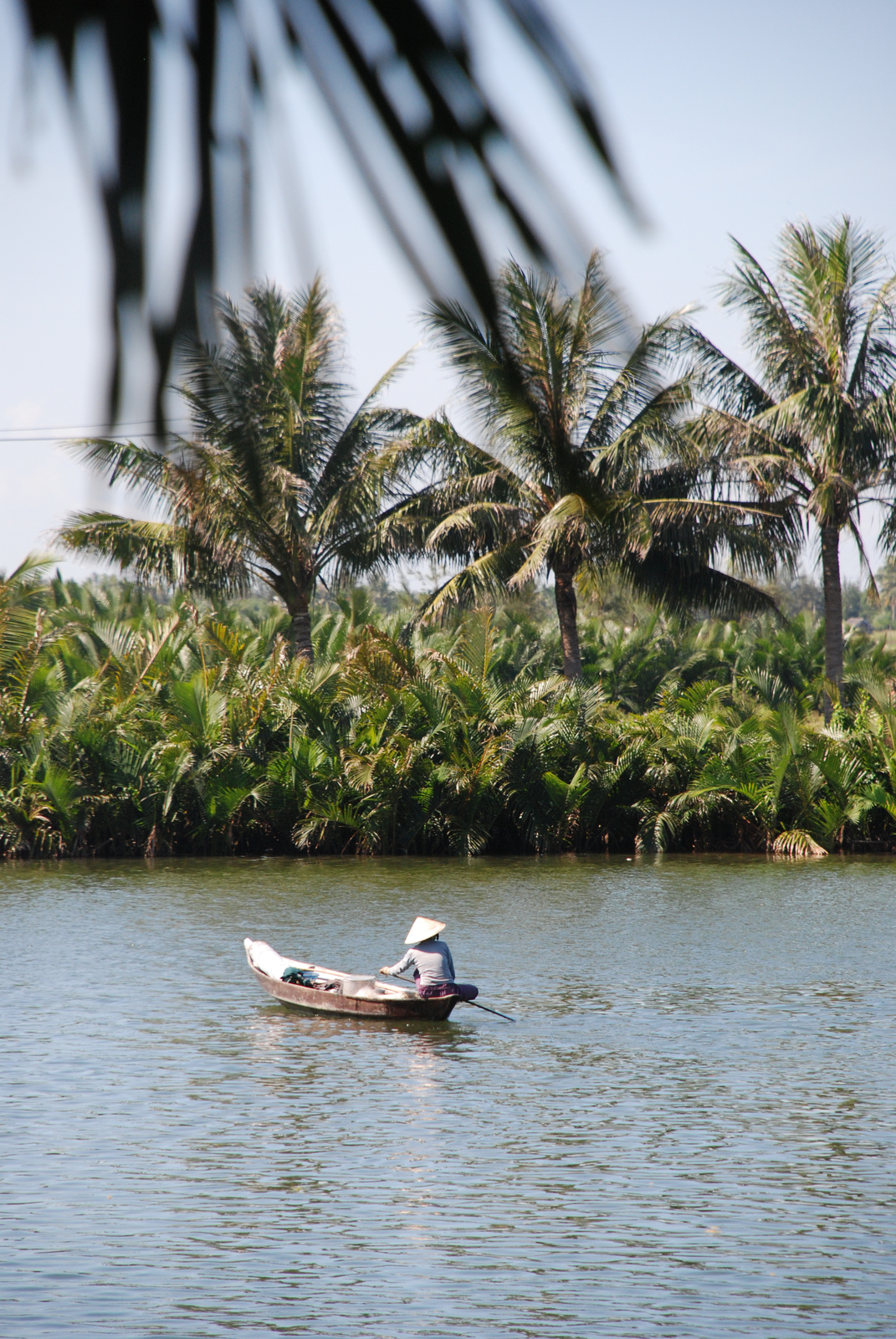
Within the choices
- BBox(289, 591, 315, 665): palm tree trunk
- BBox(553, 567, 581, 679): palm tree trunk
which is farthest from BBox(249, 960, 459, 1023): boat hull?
BBox(553, 567, 581, 679): palm tree trunk

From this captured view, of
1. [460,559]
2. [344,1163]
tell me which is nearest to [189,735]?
[460,559]

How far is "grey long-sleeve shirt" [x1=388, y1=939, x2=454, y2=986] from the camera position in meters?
11.4

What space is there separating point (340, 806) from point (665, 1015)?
34.7 feet

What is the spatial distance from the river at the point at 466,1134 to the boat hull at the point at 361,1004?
0.13 metres

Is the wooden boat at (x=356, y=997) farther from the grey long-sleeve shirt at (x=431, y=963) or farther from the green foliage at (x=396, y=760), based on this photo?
the green foliage at (x=396, y=760)

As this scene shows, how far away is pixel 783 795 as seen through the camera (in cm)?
2152

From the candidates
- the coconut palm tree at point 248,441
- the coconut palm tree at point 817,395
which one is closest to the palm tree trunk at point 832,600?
the coconut palm tree at point 817,395

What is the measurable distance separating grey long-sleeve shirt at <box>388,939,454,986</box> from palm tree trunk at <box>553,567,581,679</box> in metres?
12.8

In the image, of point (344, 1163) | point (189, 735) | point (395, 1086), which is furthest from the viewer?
point (189, 735)

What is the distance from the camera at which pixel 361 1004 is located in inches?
460

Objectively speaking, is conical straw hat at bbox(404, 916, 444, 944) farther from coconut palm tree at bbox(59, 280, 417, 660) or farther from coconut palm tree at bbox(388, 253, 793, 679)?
coconut palm tree at bbox(388, 253, 793, 679)

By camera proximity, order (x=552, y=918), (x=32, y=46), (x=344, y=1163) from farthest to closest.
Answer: (x=552, y=918), (x=344, y=1163), (x=32, y=46)

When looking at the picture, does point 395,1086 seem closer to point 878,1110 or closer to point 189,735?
point 878,1110

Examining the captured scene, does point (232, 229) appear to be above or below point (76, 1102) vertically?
above
